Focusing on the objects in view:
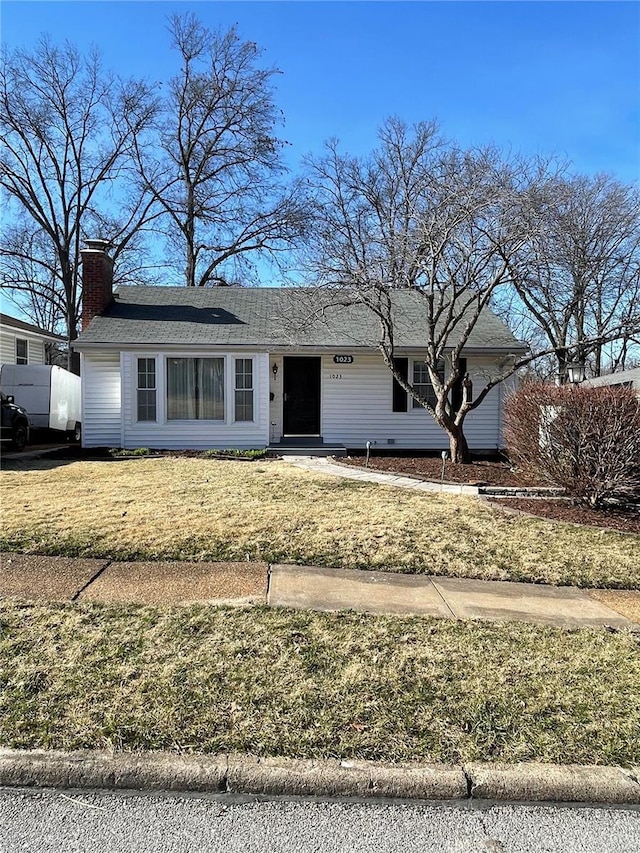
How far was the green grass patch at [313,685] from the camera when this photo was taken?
261cm

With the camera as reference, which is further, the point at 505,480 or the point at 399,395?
the point at 399,395

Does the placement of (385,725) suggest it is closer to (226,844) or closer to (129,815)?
(226,844)

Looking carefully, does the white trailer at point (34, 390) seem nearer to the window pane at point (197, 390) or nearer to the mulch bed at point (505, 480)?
the window pane at point (197, 390)

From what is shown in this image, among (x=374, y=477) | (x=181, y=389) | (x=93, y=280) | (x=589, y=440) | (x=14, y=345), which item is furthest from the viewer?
(x=14, y=345)

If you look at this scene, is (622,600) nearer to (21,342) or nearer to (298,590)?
(298,590)

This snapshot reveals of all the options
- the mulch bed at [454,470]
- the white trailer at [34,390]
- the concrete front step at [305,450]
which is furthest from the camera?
the white trailer at [34,390]

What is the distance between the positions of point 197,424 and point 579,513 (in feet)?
28.9

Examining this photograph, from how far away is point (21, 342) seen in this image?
22344 millimetres

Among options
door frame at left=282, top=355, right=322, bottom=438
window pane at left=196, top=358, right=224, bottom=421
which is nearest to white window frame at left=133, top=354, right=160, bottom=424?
window pane at left=196, top=358, right=224, bottom=421

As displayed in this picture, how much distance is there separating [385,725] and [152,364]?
38.8 feet

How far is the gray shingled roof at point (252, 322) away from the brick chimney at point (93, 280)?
330mm

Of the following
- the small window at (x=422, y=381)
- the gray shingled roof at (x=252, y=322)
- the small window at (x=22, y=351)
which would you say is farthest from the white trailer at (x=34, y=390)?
the small window at (x=422, y=381)

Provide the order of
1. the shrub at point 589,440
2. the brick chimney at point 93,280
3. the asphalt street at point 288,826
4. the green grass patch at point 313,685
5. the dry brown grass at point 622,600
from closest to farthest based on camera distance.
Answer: the asphalt street at point 288,826
the green grass patch at point 313,685
the dry brown grass at point 622,600
the shrub at point 589,440
the brick chimney at point 93,280

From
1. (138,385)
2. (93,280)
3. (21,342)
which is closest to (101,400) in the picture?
(138,385)
